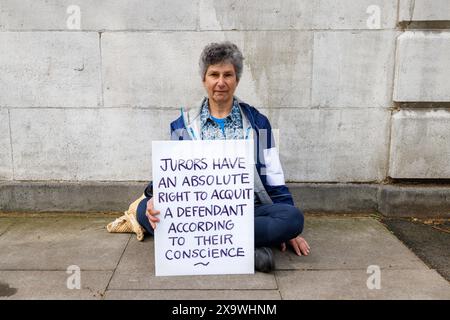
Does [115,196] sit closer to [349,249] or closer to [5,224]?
[5,224]

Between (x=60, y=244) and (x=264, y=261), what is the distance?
1668 millimetres

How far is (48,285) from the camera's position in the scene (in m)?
2.76

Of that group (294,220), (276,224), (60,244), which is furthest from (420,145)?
(60,244)

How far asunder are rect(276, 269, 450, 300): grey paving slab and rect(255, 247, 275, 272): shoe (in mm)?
88

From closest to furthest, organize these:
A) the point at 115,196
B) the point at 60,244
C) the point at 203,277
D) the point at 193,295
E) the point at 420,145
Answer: the point at 193,295, the point at 203,277, the point at 60,244, the point at 420,145, the point at 115,196

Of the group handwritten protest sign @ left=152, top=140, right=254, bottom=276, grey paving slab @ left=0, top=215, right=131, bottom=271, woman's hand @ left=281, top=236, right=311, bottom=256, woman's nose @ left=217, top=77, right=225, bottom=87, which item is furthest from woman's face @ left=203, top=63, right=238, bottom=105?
grey paving slab @ left=0, top=215, right=131, bottom=271

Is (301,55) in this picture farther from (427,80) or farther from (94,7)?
(94,7)

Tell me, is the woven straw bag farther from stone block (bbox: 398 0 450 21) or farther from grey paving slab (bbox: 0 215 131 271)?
stone block (bbox: 398 0 450 21)

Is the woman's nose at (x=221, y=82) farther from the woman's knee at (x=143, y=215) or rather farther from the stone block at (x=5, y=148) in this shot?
the stone block at (x=5, y=148)

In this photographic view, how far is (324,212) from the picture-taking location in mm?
4188

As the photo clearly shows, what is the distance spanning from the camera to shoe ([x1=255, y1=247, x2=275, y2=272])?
2898 millimetres

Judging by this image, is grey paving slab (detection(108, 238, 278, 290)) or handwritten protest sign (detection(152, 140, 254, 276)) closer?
grey paving slab (detection(108, 238, 278, 290))

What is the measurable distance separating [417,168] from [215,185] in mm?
2200
